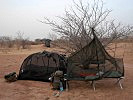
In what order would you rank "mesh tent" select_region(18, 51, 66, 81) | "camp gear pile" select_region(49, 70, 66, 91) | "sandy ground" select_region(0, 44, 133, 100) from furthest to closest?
"mesh tent" select_region(18, 51, 66, 81) < "camp gear pile" select_region(49, 70, 66, 91) < "sandy ground" select_region(0, 44, 133, 100)

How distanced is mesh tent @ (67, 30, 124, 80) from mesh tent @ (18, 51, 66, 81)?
1.14m

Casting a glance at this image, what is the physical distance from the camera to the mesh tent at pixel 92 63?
27.5 feet

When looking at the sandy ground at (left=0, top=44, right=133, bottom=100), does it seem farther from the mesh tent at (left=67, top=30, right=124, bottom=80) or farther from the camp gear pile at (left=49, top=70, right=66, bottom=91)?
the mesh tent at (left=67, top=30, right=124, bottom=80)

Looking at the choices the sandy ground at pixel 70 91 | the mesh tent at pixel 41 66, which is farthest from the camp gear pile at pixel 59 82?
the mesh tent at pixel 41 66

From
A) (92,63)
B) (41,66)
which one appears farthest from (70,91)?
(41,66)

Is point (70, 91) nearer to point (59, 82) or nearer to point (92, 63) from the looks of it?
point (59, 82)

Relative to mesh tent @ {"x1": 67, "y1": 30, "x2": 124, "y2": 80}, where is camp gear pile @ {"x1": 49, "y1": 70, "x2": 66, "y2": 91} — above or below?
below

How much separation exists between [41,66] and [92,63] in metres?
2.42

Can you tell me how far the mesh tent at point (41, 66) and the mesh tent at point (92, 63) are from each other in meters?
1.14

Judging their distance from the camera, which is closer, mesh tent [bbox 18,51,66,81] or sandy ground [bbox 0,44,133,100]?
sandy ground [bbox 0,44,133,100]

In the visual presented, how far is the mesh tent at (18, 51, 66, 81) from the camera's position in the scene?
9763 mm

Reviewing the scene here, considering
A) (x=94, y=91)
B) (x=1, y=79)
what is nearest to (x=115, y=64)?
(x=94, y=91)

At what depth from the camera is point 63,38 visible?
35.6ft

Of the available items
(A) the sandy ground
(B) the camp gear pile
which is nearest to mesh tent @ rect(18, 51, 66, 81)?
(A) the sandy ground
